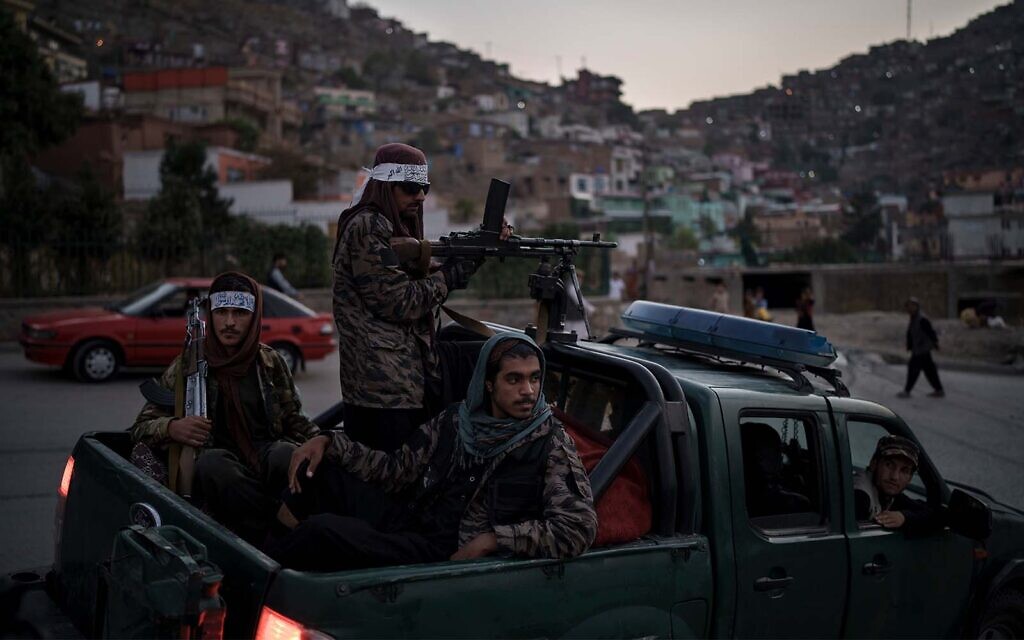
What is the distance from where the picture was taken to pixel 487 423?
3.06 meters

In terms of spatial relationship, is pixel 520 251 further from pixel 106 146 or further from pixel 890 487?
pixel 106 146

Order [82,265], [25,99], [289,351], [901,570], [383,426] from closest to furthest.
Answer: [383,426], [901,570], [289,351], [82,265], [25,99]

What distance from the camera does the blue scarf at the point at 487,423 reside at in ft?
9.97


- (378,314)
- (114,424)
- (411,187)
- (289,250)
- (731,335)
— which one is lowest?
(114,424)

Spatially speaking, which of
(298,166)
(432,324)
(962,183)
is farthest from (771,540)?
(962,183)

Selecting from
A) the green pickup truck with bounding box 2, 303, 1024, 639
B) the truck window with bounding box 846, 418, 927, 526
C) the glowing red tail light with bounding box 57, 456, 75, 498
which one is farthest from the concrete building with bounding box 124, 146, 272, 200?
the green pickup truck with bounding box 2, 303, 1024, 639

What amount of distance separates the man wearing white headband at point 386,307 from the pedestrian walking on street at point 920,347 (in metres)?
12.5

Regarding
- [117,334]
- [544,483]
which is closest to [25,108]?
[117,334]

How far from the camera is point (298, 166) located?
59031 mm

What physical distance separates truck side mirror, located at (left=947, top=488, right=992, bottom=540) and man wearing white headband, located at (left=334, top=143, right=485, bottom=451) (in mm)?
2163

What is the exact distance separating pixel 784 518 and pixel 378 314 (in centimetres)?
177

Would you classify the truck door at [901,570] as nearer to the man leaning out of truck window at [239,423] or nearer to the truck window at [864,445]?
the truck window at [864,445]

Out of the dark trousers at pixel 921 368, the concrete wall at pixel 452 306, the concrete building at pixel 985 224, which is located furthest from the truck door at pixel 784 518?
the concrete building at pixel 985 224

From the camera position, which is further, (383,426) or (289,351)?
(289,351)
